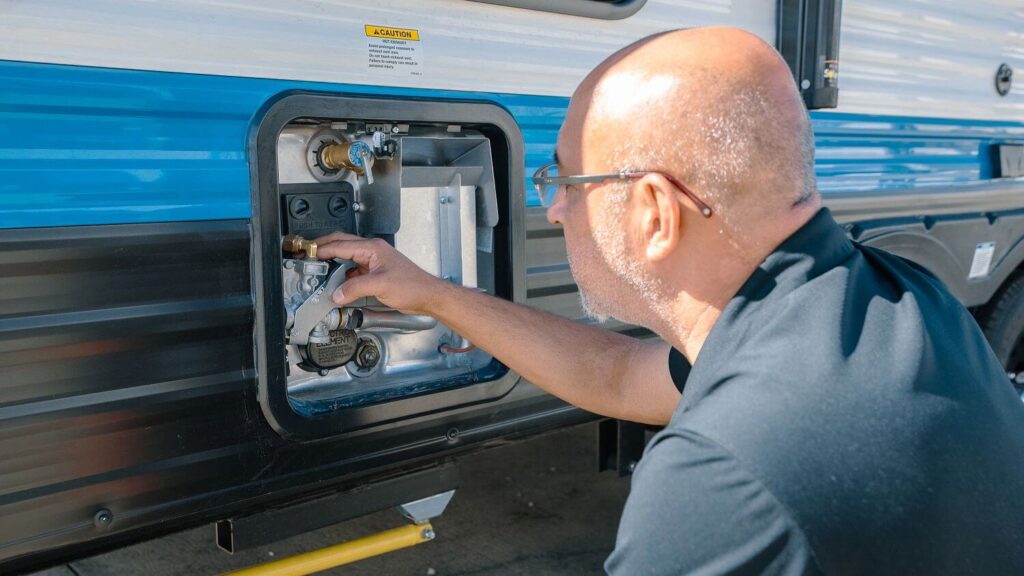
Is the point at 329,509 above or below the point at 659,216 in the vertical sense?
below

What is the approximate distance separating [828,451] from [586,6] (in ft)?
4.66

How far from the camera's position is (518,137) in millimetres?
2193

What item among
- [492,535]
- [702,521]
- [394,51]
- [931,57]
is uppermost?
[931,57]

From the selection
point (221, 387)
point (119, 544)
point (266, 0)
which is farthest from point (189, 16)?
point (119, 544)

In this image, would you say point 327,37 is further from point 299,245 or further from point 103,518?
point 103,518

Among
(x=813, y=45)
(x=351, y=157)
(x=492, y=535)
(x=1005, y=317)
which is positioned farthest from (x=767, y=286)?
(x=1005, y=317)

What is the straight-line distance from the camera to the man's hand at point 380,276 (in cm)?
191

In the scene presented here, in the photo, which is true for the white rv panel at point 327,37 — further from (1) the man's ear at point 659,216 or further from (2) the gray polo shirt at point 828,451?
(2) the gray polo shirt at point 828,451

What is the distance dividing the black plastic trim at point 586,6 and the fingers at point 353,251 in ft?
1.89

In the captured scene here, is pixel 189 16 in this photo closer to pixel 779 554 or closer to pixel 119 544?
pixel 119 544

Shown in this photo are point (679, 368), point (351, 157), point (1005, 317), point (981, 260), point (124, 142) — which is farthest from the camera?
point (1005, 317)

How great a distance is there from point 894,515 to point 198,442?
1.19 meters

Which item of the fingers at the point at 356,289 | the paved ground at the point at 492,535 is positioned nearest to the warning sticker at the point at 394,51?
the fingers at the point at 356,289

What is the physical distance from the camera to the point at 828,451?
3.64 feet
